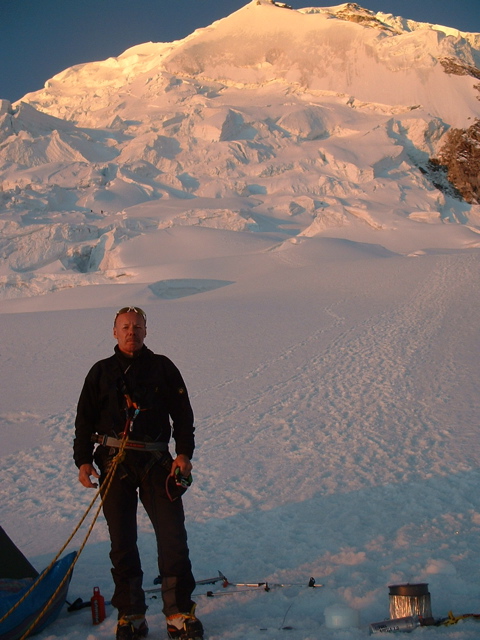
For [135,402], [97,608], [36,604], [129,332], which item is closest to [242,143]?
[129,332]

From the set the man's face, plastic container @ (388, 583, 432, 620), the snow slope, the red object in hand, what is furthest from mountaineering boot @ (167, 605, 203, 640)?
the man's face

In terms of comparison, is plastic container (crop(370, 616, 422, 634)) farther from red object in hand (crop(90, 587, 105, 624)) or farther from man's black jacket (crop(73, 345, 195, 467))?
red object in hand (crop(90, 587, 105, 624))

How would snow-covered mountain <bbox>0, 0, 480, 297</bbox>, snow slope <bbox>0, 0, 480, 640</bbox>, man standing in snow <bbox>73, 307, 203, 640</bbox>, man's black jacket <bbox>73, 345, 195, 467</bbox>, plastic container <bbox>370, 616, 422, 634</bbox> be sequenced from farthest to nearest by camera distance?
snow-covered mountain <bbox>0, 0, 480, 297</bbox>
snow slope <bbox>0, 0, 480, 640</bbox>
man's black jacket <bbox>73, 345, 195, 467</bbox>
man standing in snow <bbox>73, 307, 203, 640</bbox>
plastic container <bbox>370, 616, 422, 634</bbox>

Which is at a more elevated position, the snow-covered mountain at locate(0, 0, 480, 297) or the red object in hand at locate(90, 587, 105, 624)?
the snow-covered mountain at locate(0, 0, 480, 297)

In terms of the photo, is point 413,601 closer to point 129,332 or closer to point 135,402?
point 135,402

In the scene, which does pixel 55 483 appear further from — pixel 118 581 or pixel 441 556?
pixel 441 556

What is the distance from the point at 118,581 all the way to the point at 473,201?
47610 millimetres

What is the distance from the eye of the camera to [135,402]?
2.84 m

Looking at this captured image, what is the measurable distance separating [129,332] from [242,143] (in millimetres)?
41121

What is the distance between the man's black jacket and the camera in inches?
112

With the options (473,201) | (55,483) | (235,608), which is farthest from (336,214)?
(235,608)

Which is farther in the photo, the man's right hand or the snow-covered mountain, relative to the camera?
the snow-covered mountain

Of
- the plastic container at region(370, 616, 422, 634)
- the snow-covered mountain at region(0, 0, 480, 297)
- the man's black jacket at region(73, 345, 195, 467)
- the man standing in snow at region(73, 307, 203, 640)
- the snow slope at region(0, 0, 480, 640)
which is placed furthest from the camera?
the snow-covered mountain at region(0, 0, 480, 297)

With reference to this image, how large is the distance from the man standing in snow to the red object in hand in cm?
18
